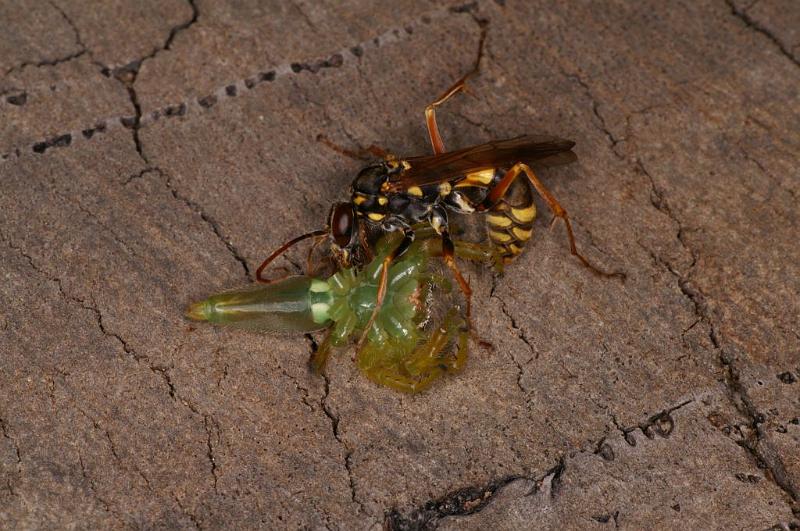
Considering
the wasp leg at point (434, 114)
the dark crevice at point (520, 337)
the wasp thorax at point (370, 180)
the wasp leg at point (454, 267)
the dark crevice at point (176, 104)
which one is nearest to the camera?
the dark crevice at point (520, 337)

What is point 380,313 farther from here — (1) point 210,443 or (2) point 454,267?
(1) point 210,443

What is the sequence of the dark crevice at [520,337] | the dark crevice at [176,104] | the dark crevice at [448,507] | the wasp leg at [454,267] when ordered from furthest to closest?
the dark crevice at [176,104] < the wasp leg at [454,267] < the dark crevice at [520,337] < the dark crevice at [448,507]

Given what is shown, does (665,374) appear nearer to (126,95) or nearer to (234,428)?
(234,428)

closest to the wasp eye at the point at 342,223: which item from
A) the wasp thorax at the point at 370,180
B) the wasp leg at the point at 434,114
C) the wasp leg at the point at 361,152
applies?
the wasp thorax at the point at 370,180

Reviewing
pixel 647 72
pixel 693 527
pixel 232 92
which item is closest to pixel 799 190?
pixel 647 72

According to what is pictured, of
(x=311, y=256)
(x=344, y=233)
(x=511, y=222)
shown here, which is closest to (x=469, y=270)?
(x=511, y=222)

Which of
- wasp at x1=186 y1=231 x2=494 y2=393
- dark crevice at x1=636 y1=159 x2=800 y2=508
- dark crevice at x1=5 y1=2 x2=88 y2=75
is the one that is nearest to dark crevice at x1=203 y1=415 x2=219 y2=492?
wasp at x1=186 y1=231 x2=494 y2=393

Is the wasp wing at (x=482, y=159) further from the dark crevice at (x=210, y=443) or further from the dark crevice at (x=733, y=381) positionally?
the dark crevice at (x=210, y=443)
